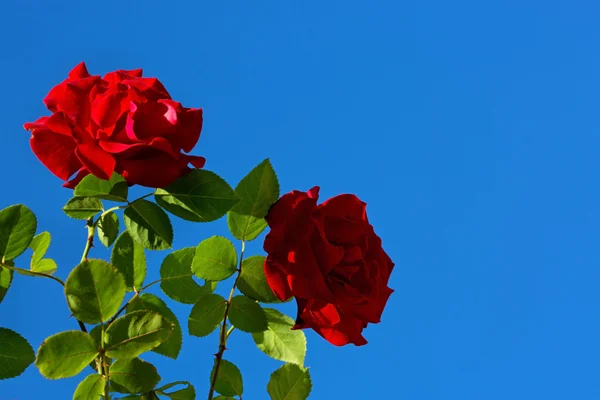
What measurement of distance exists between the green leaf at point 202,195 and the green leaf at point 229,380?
36cm

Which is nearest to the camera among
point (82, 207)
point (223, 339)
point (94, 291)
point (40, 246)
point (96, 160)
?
point (94, 291)

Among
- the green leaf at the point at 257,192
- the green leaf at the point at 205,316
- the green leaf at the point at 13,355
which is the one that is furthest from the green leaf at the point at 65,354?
the green leaf at the point at 257,192

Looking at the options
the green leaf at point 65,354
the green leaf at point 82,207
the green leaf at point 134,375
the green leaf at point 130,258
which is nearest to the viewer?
the green leaf at point 65,354

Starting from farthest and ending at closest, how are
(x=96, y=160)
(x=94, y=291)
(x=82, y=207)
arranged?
(x=82, y=207) → (x=96, y=160) → (x=94, y=291)

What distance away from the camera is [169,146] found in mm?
1078

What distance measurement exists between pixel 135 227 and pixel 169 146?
0.21 m

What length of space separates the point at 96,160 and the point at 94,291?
0.22 meters

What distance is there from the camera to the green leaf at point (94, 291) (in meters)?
0.97

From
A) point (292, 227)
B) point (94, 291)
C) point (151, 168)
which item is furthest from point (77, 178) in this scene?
point (292, 227)

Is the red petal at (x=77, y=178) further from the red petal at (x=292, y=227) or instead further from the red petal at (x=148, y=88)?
the red petal at (x=292, y=227)

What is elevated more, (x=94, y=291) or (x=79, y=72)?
(x=79, y=72)

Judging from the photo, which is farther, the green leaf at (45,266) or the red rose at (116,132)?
the green leaf at (45,266)

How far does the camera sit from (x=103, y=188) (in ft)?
3.73

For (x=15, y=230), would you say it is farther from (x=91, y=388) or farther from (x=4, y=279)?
(x=91, y=388)
